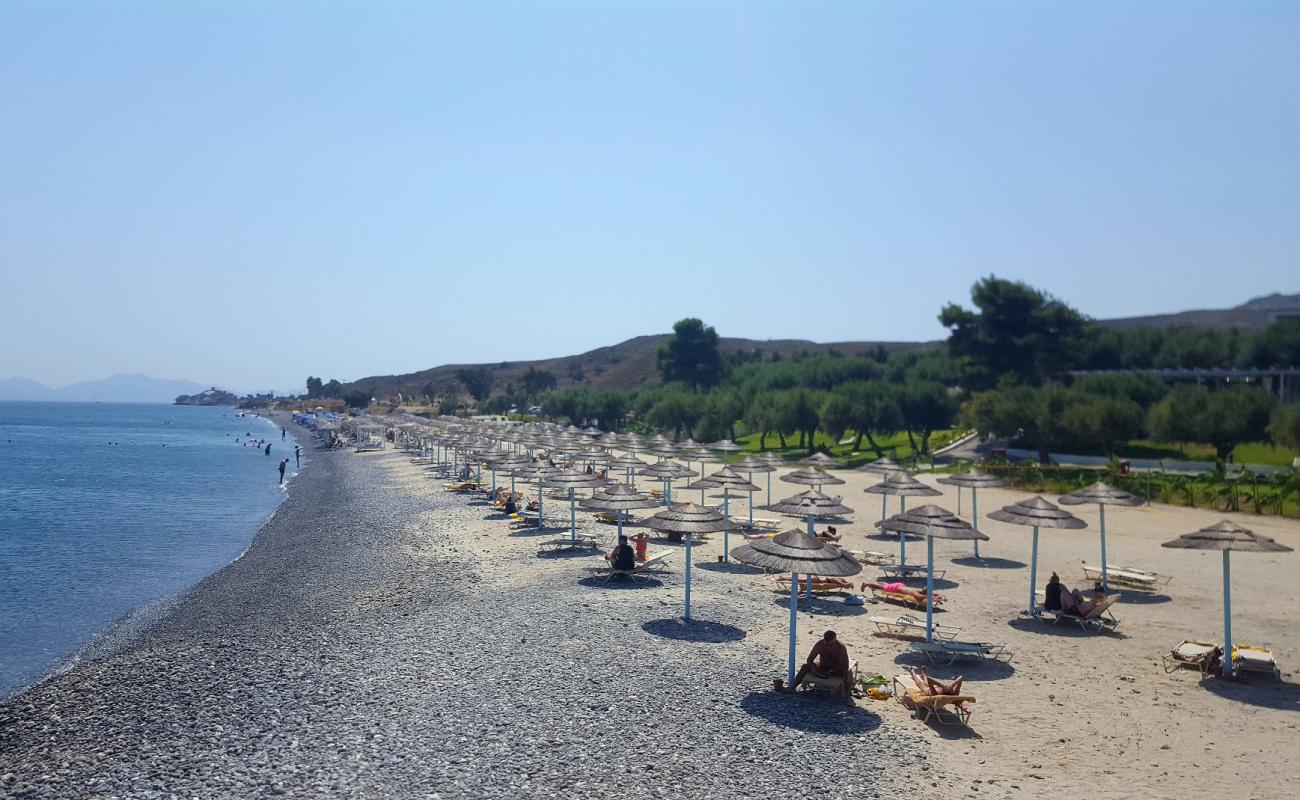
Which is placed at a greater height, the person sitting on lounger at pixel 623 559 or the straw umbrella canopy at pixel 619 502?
the straw umbrella canopy at pixel 619 502

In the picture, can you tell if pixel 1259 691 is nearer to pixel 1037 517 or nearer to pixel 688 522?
pixel 1037 517

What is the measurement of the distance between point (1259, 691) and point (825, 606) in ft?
21.2

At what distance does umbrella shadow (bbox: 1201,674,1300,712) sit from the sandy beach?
4 centimetres

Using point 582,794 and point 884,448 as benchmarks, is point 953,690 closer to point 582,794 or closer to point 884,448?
point 582,794

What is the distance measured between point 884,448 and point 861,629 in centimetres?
4044

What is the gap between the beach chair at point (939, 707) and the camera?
10.0m

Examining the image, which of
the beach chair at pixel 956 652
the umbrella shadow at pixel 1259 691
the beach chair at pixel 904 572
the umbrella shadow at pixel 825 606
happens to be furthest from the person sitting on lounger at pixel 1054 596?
the beach chair at pixel 904 572

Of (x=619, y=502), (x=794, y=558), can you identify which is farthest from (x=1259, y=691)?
(x=619, y=502)

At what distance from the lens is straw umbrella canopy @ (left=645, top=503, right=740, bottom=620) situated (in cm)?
1379

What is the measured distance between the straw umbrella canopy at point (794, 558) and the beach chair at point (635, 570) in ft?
21.4

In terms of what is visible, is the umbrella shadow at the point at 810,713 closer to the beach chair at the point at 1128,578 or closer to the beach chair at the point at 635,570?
the beach chair at the point at 635,570

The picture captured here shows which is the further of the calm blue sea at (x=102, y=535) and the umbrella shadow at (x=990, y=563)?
the umbrella shadow at (x=990, y=563)

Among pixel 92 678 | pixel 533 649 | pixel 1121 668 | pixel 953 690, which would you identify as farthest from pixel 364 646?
pixel 1121 668

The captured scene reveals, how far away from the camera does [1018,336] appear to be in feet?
186
